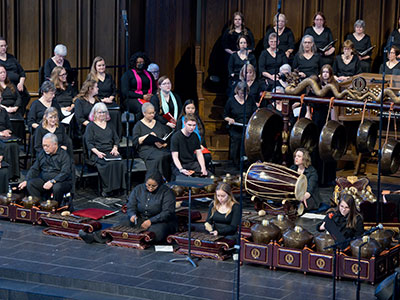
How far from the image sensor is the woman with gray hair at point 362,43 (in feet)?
42.3

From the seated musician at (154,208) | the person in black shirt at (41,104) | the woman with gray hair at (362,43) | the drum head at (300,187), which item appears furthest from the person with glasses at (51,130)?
the woman with gray hair at (362,43)

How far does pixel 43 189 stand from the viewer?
404 inches

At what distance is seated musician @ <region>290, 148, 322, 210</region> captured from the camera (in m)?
10.1

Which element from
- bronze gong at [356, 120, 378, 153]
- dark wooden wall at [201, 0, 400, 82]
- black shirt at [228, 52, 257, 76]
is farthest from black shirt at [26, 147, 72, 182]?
dark wooden wall at [201, 0, 400, 82]

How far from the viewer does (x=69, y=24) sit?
540 inches

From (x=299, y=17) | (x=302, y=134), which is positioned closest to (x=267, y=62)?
(x=299, y=17)

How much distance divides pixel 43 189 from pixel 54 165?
322 mm

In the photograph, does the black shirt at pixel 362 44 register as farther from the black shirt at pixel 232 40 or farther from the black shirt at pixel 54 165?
the black shirt at pixel 54 165

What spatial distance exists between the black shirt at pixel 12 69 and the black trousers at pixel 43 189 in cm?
260

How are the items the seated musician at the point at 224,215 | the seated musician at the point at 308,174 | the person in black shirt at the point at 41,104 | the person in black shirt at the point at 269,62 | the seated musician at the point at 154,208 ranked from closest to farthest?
the seated musician at the point at 224,215 < the seated musician at the point at 154,208 < the seated musician at the point at 308,174 < the person in black shirt at the point at 41,104 < the person in black shirt at the point at 269,62

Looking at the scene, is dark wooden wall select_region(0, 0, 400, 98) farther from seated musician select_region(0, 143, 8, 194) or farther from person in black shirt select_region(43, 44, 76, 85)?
seated musician select_region(0, 143, 8, 194)

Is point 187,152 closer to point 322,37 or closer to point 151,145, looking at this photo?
point 151,145

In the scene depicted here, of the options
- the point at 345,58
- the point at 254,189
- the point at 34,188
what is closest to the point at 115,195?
the point at 34,188

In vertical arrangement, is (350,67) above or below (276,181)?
above
